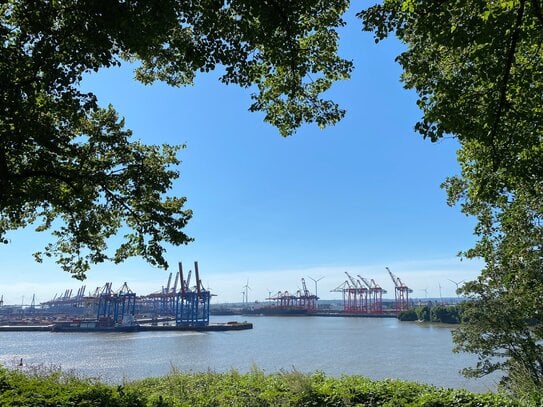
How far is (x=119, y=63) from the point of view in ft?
17.7

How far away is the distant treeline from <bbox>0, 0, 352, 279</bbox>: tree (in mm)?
79425

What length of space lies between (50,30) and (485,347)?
16961mm

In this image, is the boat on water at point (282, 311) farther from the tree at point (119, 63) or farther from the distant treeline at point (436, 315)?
the tree at point (119, 63)

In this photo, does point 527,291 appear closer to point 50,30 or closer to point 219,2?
point 219,2

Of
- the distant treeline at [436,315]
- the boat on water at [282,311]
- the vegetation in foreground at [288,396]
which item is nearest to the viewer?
the vegetation in foreground at [288,396]

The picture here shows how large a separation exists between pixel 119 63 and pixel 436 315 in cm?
9745

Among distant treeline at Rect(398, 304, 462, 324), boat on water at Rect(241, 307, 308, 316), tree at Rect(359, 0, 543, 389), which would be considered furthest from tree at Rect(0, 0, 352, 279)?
boat on water at Rect(241, 307, 308, 316)

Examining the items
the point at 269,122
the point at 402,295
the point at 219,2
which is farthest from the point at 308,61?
the point at 402,295

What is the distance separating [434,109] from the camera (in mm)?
4828

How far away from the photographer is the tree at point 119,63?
4.96 metres

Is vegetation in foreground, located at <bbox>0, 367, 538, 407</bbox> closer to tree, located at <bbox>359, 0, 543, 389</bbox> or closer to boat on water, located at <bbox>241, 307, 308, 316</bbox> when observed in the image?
tree, located at <bbox>359, 0, 543, 389</bbox>

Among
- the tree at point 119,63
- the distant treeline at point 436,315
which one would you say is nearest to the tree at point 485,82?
the tree at point 119,63

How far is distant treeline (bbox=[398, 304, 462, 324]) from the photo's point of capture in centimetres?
8577

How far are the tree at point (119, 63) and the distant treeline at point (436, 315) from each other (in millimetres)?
79425
